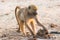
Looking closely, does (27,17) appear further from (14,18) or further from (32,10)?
(14,18)

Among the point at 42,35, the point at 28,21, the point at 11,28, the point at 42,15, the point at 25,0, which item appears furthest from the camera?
the point at 25,0

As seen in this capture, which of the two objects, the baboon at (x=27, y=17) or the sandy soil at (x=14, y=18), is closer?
the baboon at (x=27, y=17)

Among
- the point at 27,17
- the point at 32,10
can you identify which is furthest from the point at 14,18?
the point at 32,10

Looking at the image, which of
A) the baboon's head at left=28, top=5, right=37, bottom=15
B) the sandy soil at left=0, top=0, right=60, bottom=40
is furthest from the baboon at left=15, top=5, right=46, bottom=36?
the sandy soil at left=0, top=0, right=60, bottom=40

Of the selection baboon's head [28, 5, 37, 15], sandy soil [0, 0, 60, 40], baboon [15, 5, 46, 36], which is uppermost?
baboon's head [28, 5, 37, 15]

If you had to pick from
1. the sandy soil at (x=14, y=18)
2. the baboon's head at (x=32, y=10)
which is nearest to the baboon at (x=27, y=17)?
the baboon's head at (x=32, y=10)

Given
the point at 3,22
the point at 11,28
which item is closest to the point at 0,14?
the point at 3,22

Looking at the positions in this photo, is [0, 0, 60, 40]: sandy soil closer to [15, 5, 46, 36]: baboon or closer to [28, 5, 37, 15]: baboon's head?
[15, 5, 46, 36]: baboon

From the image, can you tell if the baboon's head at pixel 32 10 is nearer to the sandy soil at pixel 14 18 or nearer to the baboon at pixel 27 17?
the baboon at pixel 27 17

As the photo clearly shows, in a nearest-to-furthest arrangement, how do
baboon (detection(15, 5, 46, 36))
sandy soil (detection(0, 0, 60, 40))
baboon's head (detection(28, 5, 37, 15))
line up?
baboon's head (detection(28, 5, 37, 15)), baboon (detection(15, 5, 46, 36)), sandy soil (detection(0, 0, 60, 40))

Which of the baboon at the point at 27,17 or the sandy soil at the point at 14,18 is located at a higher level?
the baboon at the point at 27,17

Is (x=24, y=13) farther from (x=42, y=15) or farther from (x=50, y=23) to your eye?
(x=42, y=15)

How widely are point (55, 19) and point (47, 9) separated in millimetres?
2498

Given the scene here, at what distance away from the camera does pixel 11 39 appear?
861 cm
